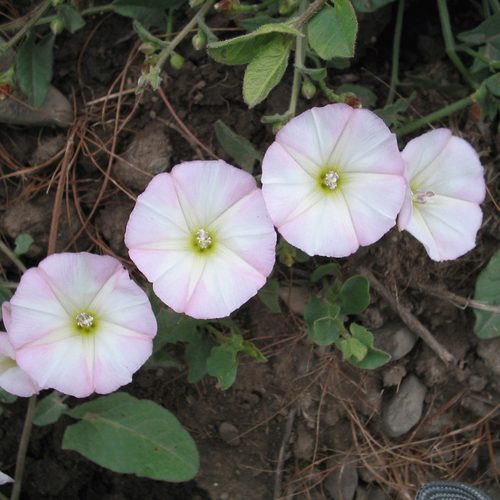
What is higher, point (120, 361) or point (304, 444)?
point (120, 361)

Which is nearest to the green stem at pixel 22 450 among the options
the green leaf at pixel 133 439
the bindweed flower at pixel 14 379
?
the green leaf at pixel 133 439

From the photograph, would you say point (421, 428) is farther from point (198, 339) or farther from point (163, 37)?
point (163, 37)

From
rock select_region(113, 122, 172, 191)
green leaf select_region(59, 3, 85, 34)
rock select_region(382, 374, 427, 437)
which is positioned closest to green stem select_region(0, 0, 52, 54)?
green leaf select_region(59, 3, 85, 34)

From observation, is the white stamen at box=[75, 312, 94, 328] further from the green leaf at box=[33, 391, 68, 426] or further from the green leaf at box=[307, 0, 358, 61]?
the green leaf at box=[307, 0, 358, 61]

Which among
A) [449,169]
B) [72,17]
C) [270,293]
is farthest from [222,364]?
[72,17]

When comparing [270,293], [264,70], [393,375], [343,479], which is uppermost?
[264,70]

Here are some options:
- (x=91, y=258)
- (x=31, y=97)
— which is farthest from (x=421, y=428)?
(x=31, y=97)

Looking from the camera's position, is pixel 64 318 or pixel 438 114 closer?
pixel 64 318

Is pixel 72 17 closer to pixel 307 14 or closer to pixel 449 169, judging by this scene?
pixel 307 14
